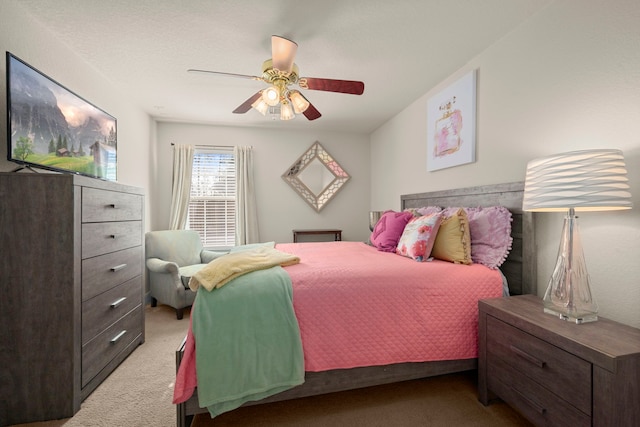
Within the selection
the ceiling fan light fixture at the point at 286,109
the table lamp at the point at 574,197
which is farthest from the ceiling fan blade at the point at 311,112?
the table lamp at the point at 574,197

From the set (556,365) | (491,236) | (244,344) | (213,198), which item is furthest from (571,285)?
(213,198)

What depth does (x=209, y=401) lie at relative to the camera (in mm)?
1174

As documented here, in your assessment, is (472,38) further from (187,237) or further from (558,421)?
(187,237)

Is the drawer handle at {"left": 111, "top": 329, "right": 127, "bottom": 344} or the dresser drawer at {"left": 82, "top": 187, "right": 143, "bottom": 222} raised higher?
the dresser drawer at {"left": 82, "top": 187, "right": 143, "bottom": 222}

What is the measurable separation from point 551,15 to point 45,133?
11.3ft

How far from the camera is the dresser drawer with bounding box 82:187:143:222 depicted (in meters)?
1.57

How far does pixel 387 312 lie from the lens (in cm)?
146

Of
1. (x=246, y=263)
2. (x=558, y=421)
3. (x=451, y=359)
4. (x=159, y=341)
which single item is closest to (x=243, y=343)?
(x=246, y=263)

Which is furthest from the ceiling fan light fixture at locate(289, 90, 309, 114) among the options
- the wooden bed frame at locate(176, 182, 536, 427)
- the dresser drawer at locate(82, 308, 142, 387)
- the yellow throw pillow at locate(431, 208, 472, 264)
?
the dresser drawer at locate(82, 308, 142, 387)

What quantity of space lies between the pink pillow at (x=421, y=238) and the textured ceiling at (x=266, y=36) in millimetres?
1420

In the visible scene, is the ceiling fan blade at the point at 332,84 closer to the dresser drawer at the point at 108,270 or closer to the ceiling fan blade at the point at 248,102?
the ceiling fan blade at the point at 248,102

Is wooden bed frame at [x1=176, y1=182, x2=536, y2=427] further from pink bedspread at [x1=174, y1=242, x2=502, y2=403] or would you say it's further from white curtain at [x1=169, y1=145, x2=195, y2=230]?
white curtain at [x1=169, y1=145, x2=195, y2=230]

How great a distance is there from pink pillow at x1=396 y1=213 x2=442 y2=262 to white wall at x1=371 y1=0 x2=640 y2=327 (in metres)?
0.66

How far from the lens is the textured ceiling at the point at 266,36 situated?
168 cm
